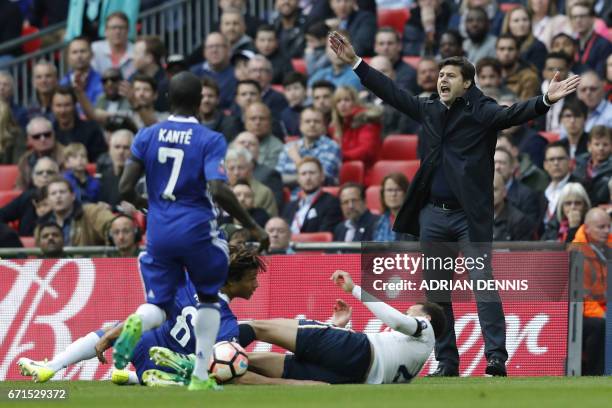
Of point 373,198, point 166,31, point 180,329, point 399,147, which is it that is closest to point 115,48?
point 166,31

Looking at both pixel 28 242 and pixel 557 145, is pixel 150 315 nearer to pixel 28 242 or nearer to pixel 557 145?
pixel 557 145

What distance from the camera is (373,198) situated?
17.2 metres

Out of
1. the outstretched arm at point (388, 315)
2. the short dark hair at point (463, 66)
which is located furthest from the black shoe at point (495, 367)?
the short dark hair at point (463, 66)

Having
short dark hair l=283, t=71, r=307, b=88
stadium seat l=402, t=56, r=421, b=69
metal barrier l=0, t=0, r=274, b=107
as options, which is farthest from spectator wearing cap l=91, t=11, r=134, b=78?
A: stadium seat l=402, t=56, r=421, b=69

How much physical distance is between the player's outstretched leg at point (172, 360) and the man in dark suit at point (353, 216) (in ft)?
17.7

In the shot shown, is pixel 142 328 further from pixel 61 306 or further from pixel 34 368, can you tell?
pixel 61 306

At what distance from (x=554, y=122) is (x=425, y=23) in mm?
2603

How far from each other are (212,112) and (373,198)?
2400 mm

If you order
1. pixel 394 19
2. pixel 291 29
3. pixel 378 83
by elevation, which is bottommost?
pixel 378 83

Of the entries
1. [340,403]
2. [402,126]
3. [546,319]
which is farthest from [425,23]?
[340,403]

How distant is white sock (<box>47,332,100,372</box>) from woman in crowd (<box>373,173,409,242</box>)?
513cm

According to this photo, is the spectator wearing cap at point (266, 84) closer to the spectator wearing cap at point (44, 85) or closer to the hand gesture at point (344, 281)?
the spectator wearing cap at point (44, 85)

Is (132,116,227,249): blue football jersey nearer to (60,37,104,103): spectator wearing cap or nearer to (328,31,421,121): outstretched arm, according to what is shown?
(328,31,421,121): outstretched arm

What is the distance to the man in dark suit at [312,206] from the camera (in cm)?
1653
